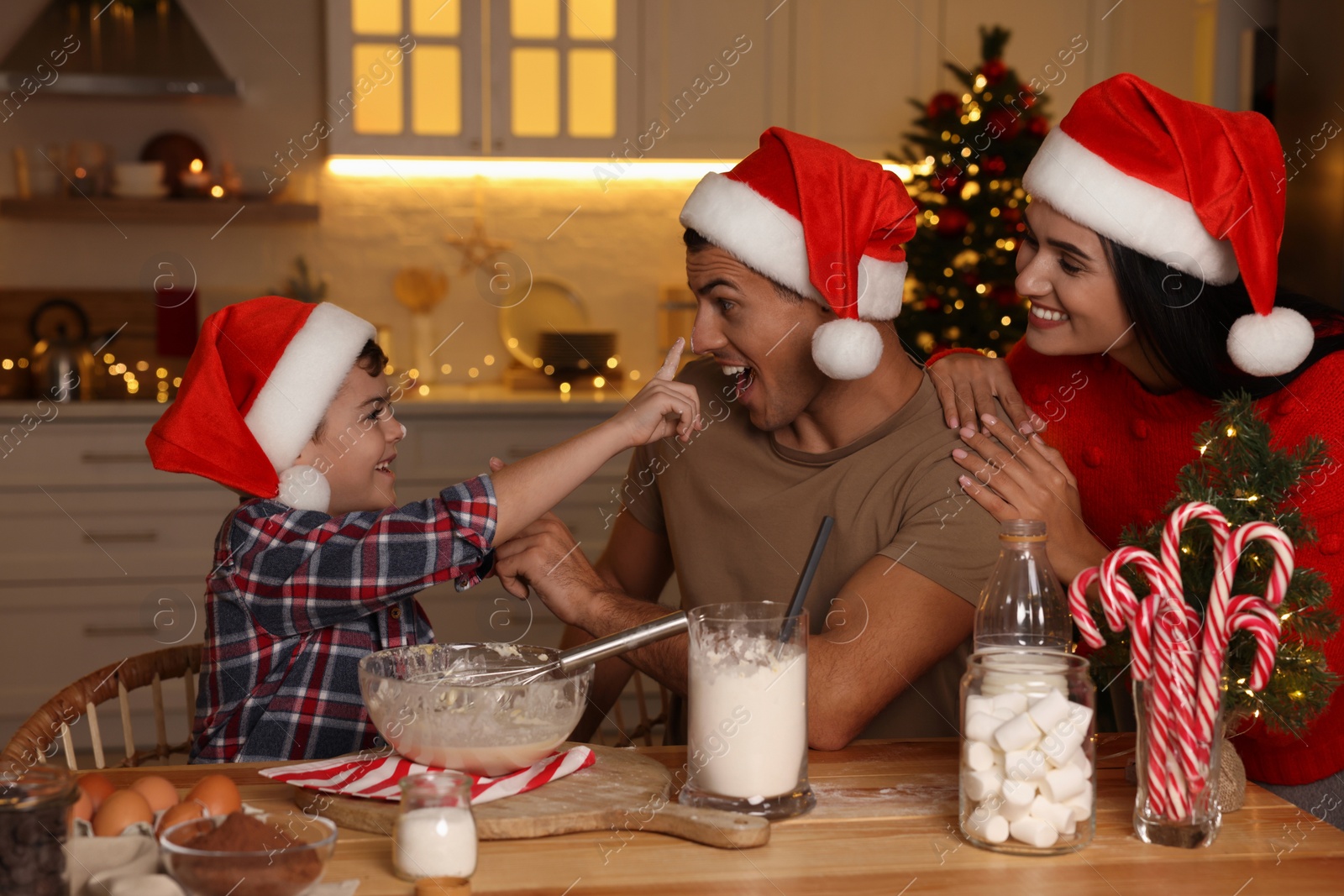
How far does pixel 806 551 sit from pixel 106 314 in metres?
3.03

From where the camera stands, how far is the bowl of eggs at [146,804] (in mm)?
950

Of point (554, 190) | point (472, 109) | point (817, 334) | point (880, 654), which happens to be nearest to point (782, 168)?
point (817, 334)

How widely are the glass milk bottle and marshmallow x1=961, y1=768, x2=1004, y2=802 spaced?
148 millimetres

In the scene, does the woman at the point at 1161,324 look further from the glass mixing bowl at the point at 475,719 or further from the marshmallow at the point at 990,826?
the glass mixing bowl at the point at 475,719

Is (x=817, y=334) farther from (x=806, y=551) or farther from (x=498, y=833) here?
(x=498, y=833)

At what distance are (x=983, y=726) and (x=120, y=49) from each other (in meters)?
3.58

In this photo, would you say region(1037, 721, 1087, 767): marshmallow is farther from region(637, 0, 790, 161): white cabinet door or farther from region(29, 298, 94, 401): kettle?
region(29, 298, 94, 401): kettle

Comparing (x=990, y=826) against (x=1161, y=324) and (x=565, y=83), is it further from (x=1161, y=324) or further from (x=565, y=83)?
(x=565, y=83)

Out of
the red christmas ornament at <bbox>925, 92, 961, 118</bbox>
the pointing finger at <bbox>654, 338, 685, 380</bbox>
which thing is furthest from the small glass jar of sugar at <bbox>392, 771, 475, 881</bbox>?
the red christmas ornament at <bbox>925, 92, 961, 118</bbox>

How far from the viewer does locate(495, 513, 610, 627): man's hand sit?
1.54 metres

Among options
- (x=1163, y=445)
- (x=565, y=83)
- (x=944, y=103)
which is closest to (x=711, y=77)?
(x=565, y=83)

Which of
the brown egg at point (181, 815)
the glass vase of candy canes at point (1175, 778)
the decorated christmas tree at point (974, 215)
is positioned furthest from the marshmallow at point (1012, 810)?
the decorated christmas tree at point (974, 215)

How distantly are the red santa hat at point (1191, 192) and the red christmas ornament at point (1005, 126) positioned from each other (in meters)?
2.13

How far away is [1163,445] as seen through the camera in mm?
1623
